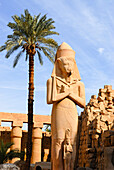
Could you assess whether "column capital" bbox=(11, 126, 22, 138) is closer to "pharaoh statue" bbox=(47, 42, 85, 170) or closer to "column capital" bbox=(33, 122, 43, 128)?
"column capital" bbox=(33, 122, 43, 128)

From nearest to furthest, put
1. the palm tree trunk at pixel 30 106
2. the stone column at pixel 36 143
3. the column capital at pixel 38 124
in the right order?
1. the palm tree trunk at pixel 30 106
2. the stone column at pixel 36 143
3. the column capital at pixel 38 124

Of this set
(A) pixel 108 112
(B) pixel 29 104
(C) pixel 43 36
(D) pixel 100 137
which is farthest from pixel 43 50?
(D) pixel 100 137

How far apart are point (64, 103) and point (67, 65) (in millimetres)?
926

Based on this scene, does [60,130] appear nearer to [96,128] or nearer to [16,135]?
[96,128]

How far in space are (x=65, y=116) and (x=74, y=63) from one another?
54.9 inches

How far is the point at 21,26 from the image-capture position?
50.7 ft

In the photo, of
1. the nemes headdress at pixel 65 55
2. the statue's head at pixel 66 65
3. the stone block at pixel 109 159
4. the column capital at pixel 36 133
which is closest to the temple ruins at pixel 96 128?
the stone block at pixel 109 159

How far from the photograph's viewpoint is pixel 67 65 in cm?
646

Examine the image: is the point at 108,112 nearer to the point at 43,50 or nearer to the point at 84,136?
the point at 84,136

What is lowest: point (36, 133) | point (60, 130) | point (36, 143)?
point (36, 143)

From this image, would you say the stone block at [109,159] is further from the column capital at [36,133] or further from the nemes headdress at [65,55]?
the column capital at [36,133]

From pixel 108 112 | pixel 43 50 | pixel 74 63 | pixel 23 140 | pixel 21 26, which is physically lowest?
pixel 23 140

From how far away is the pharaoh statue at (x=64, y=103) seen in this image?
599 centimetres

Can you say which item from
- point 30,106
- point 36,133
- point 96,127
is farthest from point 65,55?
point 36,133
